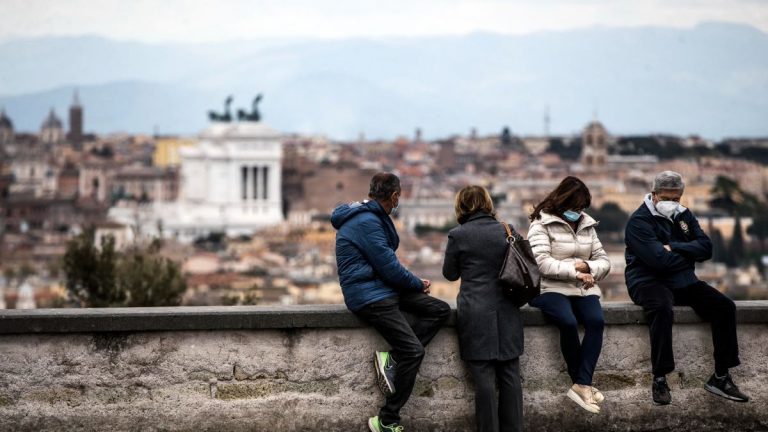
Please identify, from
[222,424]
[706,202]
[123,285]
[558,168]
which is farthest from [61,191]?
[222,424]

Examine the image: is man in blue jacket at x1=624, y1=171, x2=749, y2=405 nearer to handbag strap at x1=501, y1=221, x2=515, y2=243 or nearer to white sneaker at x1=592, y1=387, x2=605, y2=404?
white sneaker at x1=592, y1=387, x2=605, y2=404

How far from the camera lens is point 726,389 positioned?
206 inches

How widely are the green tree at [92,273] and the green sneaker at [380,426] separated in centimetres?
1206

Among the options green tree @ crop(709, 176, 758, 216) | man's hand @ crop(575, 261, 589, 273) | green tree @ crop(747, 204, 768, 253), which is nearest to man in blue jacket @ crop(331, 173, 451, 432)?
man's hand @ crop(575, 261, 589, 273)

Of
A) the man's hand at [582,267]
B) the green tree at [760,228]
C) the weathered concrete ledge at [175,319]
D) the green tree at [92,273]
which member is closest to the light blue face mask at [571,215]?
the man's hand at [582,267]

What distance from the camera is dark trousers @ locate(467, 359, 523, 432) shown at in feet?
16.2

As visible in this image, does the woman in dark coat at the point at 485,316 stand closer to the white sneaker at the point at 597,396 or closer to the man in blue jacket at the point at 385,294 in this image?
the man in blue jacket at the point at 385,294

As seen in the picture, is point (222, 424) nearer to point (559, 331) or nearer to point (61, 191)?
point (559, 331)

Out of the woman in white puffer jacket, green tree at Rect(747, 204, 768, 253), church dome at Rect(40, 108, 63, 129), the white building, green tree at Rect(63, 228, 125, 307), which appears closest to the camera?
the woman in white puffer jacket

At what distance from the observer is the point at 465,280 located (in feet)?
16.2

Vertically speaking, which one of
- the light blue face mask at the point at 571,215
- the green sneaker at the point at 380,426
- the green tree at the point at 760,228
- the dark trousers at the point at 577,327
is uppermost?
the light blue face mask at the point at 571,215

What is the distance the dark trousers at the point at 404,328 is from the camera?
193 inches

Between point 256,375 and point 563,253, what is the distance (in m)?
1.07

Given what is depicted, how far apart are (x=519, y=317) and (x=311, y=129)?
16918 centimetres
